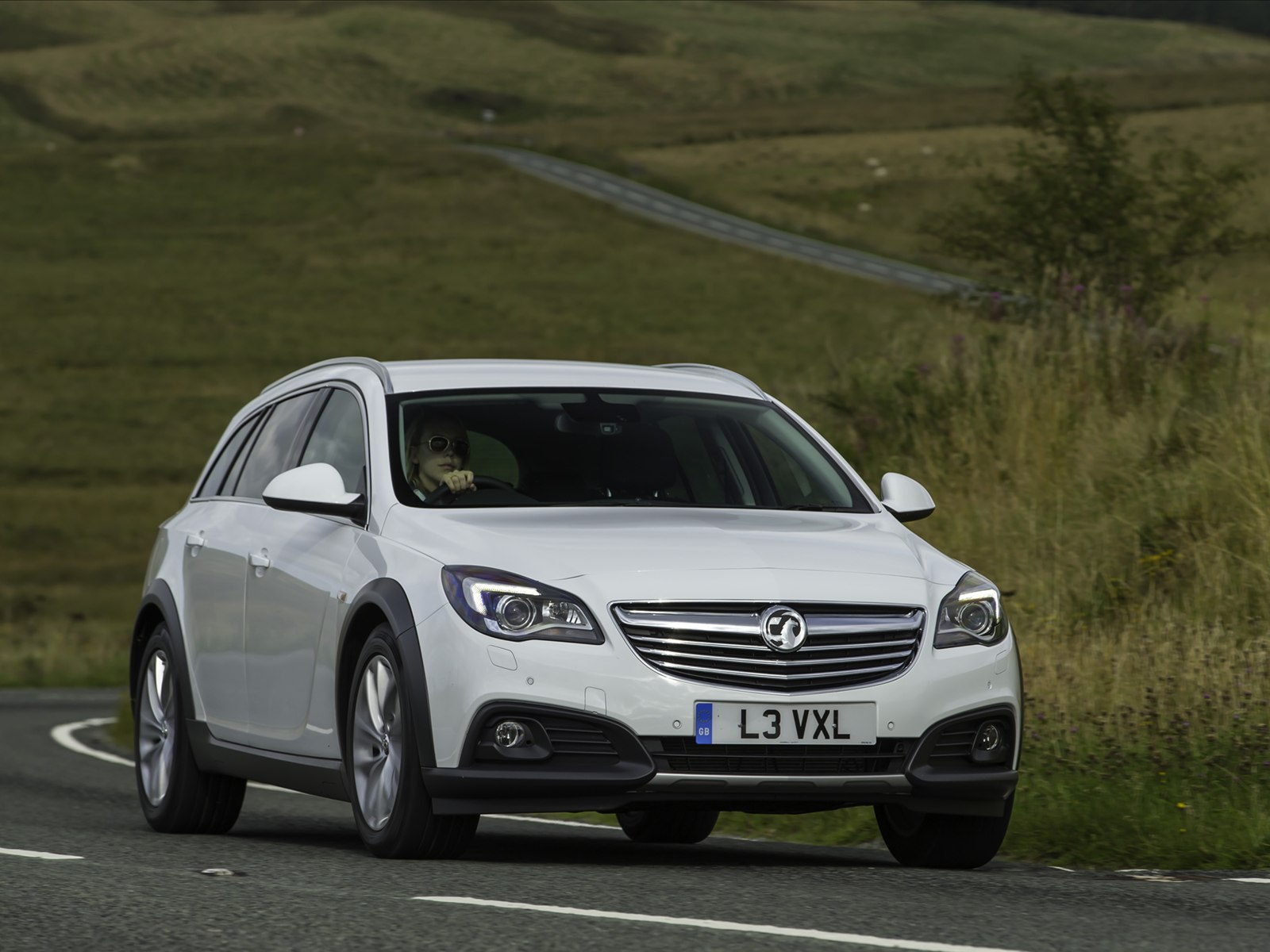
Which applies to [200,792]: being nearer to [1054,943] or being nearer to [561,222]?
[1054,943]

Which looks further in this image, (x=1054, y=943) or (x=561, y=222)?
(x=561, y=222)

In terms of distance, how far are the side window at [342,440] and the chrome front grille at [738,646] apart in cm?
158

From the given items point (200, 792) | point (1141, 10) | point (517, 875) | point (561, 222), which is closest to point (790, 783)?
point (517, 875)

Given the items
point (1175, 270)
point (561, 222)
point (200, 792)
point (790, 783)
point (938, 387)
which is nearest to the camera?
point (790, 783)

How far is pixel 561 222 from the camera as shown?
275 ft

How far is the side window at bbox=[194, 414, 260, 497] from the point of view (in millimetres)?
10156

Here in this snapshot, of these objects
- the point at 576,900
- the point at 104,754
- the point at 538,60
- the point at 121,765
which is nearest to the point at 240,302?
the point at 104,754

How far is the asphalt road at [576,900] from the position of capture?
6.05 m

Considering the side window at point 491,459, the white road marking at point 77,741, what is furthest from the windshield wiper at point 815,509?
the white road marking at point 77,741

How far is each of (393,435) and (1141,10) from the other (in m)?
136

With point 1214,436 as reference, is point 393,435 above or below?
above

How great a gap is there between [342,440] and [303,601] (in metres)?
0.71

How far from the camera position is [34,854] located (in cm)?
820

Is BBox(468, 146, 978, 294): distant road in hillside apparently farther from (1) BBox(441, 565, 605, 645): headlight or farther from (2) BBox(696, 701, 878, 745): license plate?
(1) BBox(441, 565, 605, 645): headlight
